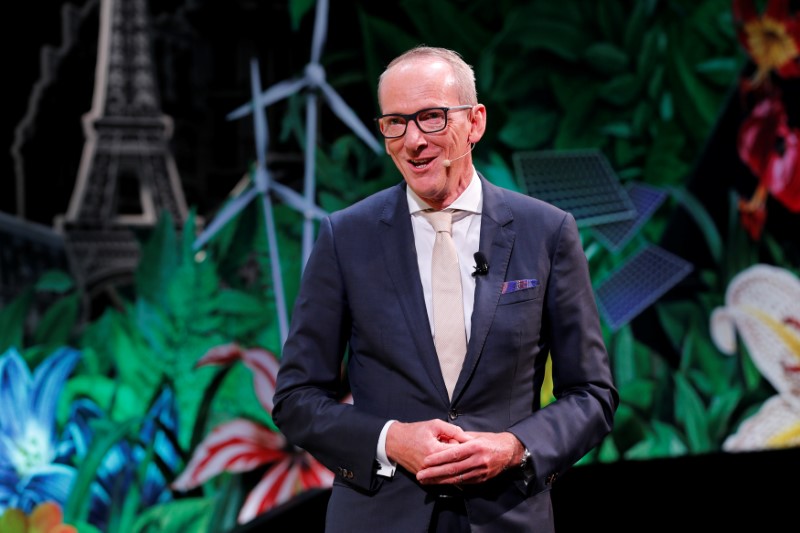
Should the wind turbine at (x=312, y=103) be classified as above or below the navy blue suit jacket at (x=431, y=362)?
above

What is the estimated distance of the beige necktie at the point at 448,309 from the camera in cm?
118

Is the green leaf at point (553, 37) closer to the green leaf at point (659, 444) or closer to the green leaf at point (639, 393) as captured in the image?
the green leaf at point (639, 393)

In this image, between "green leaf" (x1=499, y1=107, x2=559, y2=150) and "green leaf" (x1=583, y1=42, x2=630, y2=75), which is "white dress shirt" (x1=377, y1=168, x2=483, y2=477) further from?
"green leaf" (x1=583, y1=42, x2=630, y2=75)

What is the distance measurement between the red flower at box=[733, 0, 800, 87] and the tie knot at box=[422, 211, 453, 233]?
3.05m

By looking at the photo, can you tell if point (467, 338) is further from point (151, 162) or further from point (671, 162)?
point (671, 162)

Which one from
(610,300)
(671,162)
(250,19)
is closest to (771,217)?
(671,162)

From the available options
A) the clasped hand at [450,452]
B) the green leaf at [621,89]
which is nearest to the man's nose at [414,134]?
the clasped hand at [450,452]

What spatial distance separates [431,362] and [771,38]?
10.8 feet

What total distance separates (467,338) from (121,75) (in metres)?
1.94

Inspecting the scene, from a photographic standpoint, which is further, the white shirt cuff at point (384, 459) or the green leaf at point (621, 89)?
the green leaf at point (621, 89)

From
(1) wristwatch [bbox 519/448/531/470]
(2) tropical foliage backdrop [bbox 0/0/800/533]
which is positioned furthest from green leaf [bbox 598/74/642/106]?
(1) wristwatch [bbox 519/448/531/470]

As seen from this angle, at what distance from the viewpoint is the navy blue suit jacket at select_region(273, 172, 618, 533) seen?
116 centimetres

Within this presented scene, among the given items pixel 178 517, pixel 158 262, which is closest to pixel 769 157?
pixel 158 262

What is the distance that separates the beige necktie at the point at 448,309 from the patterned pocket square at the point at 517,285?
0.19ft
